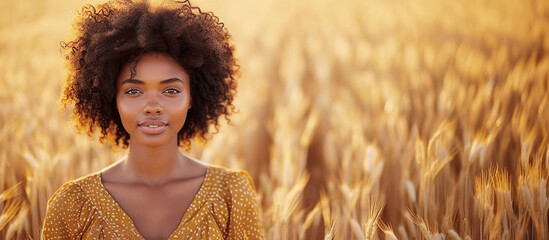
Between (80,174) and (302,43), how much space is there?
3.59 meters

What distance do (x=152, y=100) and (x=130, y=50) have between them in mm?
159

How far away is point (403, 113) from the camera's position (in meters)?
A: 2.80

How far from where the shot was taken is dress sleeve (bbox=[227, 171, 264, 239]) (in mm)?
1494

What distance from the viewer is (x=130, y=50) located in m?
1.43

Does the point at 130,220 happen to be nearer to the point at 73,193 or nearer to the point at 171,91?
the point at 73,193

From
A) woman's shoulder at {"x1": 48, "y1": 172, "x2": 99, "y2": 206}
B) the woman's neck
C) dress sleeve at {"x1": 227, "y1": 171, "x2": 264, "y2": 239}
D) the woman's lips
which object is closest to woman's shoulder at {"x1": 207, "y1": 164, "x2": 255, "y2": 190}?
dress sleeve at {"x1": 227, "y1": 171, "x2": 264, "y2": 239}

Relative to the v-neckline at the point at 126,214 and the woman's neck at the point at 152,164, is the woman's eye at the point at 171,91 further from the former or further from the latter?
the v-neckline at the point at 126,214

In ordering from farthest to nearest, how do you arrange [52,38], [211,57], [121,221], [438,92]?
[52,38]
[438,92]
[211,57]
[121,221]

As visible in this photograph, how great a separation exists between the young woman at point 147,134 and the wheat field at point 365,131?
0.17 meters

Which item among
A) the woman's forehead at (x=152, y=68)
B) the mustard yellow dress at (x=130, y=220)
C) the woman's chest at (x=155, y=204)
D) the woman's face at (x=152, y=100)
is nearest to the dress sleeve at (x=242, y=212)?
the mustard yellow dress at (x=130, y=220)

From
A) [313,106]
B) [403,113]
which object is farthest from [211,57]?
[313,106]

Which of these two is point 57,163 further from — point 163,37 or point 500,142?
point 500,142

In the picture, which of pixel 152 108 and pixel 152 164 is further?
pixel 152 164

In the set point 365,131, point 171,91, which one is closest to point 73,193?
point 171,91
